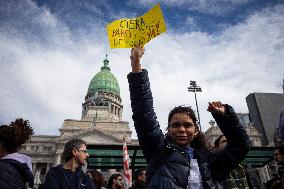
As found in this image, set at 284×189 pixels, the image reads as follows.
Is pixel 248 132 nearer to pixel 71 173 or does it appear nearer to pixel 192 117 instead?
pixel 71 173

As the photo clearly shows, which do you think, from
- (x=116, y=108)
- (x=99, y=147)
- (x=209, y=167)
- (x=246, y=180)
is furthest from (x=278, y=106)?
(x=116, y=108)

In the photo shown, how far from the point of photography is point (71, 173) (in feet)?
13.3

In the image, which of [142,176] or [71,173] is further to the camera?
[142,176]

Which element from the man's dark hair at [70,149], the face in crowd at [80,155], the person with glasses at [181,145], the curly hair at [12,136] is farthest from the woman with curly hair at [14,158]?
the person with glasses at [181,145]

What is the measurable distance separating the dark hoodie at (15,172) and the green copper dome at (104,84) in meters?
67.6

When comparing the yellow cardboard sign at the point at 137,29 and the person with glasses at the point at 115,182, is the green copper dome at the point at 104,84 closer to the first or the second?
the person with glasses at the point at 115,182

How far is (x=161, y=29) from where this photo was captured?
3111mm

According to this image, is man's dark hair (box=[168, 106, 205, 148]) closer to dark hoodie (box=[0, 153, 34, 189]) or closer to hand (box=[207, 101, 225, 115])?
hand (box=[207, 101, 225, 115])

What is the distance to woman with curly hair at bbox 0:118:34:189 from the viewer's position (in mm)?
3596

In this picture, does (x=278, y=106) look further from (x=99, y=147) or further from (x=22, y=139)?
(x=22, y=139)

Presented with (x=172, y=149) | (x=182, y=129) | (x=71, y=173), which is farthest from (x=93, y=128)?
(x=172, y=149)

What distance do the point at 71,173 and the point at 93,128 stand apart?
49701 mm

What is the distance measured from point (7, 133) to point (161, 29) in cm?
282

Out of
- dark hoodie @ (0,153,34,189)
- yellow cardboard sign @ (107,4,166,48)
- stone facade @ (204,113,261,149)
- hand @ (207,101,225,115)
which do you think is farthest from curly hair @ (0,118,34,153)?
stone facade @ (204,113,261,149)
